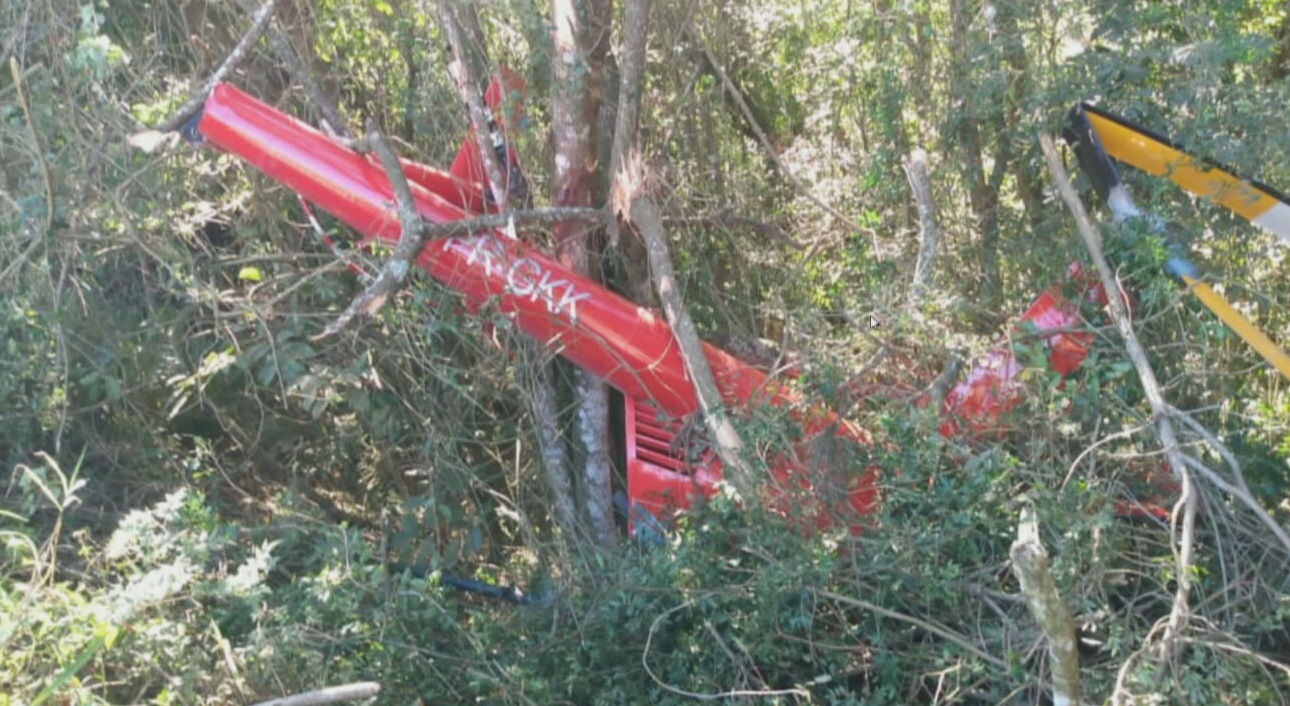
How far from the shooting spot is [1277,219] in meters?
3.85

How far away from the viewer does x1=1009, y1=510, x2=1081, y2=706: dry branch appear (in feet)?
8.43

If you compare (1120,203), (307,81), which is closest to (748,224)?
(1120,203)

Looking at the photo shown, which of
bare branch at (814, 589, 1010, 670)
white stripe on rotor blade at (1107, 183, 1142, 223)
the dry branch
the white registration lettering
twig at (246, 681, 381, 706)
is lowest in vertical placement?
twig at (246, 681, 381, 706)

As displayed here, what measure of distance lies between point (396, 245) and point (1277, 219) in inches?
107

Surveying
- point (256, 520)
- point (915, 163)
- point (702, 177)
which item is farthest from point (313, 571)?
point (915, 163)

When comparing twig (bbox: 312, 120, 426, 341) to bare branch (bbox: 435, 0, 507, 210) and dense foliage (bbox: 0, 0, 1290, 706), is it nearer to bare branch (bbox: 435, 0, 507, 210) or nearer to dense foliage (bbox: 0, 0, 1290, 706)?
dense foliage (bbox: 0, 0, 1290, 706)

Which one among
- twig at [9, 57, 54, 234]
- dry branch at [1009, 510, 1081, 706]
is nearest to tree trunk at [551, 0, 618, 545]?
twig at [9, 57, 54, 234]

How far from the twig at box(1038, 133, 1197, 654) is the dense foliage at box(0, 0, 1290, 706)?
0.25ft

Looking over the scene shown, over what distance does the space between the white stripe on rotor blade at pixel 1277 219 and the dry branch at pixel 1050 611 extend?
5.49 ft

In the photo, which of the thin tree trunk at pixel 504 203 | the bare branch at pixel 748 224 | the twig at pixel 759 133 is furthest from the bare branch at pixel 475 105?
the twig at pixel 759 133

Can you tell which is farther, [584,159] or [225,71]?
[584,159]

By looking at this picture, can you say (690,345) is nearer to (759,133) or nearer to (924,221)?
(924,221)

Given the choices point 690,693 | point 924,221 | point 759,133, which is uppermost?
point 759,133

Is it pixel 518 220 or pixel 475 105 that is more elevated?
pixel 475 105
